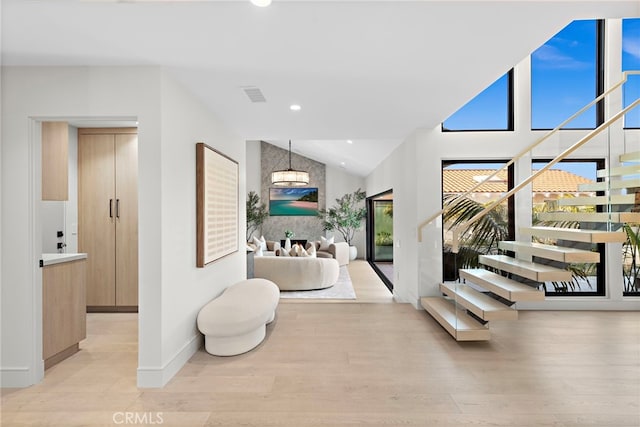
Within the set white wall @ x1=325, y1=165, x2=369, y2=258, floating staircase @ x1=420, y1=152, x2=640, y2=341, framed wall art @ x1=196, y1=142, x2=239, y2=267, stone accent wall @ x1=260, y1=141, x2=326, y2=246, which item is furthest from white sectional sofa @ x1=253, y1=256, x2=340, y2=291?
white wall @ x1=325, y1=165, x2=369, y2=258

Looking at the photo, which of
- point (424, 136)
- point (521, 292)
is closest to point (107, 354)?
point (521, 292)

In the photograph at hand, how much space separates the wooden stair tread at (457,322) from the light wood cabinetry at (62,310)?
3.71 m

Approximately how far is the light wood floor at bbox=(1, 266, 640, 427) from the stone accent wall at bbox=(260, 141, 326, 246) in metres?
7.03

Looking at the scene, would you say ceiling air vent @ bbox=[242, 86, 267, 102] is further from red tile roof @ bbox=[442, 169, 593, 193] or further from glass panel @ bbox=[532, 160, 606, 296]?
glass panel @ bbox=[532, 160, 606, 296]

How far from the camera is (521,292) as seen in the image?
3.17 metres

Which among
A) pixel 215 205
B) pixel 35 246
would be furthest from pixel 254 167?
pixel 35 246

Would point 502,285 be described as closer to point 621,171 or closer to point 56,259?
point 621,171

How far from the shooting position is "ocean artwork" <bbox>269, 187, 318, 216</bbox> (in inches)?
430

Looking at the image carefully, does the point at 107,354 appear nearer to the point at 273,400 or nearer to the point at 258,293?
the point at 258,293

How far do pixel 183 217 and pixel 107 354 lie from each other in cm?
155

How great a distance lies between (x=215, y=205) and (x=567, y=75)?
17.2 ft

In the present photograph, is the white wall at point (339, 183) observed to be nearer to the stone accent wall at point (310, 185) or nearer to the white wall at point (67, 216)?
the stone accent wall at point (310, 185)

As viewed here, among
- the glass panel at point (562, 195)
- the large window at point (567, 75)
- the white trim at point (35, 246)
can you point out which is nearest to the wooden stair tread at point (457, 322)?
the glass panel at point (562, 195)

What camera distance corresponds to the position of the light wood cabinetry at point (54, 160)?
10.1 feet
